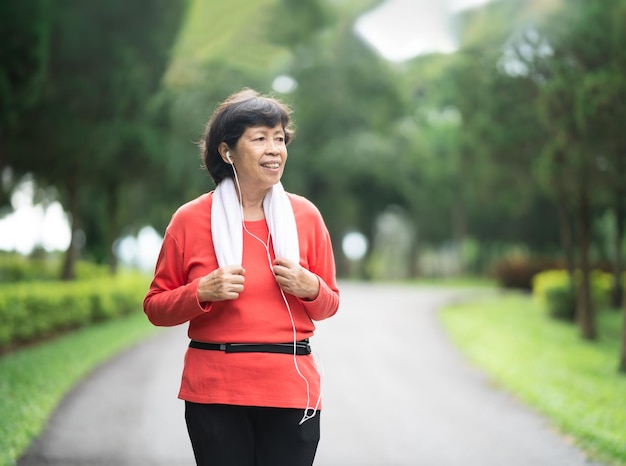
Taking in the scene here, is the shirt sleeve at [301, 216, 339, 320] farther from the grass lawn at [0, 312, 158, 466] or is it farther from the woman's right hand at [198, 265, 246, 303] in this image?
the grass lawn at [0, 312, 158, 466]

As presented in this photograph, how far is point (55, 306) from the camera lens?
543 inches

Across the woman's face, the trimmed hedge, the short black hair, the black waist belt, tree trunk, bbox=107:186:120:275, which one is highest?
tree trunk, bbox=107:186:120:275

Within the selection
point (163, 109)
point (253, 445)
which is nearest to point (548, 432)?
point (253, 445)

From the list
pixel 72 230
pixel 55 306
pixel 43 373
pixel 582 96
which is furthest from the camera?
pixel 72 230

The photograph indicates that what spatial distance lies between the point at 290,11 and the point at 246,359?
50.1ft

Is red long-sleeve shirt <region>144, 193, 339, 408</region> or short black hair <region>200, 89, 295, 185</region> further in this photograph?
short black hair <region>200, 89, 295, 185</region>

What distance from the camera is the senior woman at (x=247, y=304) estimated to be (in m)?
2.58

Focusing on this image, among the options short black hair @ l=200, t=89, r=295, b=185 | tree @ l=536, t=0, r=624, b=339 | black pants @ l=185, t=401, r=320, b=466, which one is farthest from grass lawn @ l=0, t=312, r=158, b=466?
tree @ l=536, t=0, r=624, b=339

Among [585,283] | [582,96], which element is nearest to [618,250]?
[585,283]

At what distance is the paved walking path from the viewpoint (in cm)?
635

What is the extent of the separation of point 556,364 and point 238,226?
10.5 metres

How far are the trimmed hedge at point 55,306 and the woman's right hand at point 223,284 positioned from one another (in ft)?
31.4

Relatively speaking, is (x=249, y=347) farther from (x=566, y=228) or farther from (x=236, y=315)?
(x=566, y=228)

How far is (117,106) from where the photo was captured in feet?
46.4
